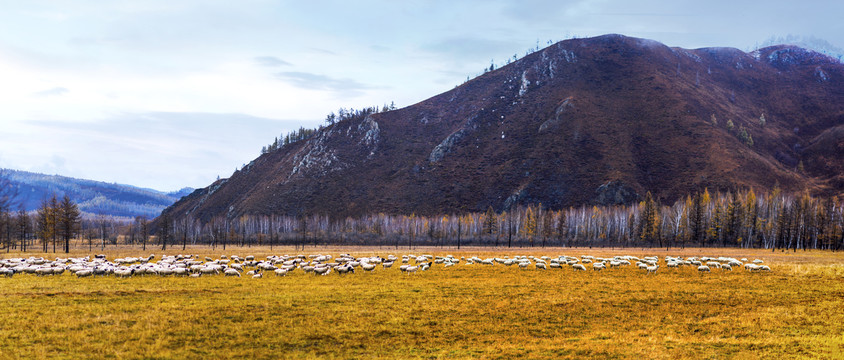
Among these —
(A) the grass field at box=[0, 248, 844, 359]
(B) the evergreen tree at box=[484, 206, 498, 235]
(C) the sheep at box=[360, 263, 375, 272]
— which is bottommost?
Answer: (B) the evergreen tree at box=[484, 206, 498, 235]

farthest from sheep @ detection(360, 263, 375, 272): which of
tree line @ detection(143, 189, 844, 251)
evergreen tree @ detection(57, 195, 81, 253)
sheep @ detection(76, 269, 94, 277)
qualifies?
tree line @ detection(143, 189, 844, 251)

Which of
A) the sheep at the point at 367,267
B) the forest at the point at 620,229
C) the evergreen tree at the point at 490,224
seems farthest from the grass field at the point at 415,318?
the evergreen tree at the point at 490,224

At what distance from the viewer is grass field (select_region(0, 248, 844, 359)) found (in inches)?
739

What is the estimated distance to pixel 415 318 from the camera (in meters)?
24.1

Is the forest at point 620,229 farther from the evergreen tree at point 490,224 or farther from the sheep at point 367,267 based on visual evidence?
the sheep at point 367,267

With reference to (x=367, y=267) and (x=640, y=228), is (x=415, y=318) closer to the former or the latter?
(x=367, y=267)

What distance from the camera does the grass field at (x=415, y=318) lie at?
61.6 ft

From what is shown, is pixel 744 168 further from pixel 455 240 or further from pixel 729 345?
pixel 729 345

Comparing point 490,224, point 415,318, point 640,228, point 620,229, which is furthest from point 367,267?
point 620,229

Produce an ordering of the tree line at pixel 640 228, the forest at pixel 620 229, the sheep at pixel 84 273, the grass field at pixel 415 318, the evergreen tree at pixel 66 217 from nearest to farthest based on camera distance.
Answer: the grass field at pixel 415 318
the sheep at pixel 84 273
the evergreen tree at pixel 66 217
the forest at pixel 620 229
the tree line at pixel 640 228

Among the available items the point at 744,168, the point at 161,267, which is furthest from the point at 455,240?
the point at 744,168

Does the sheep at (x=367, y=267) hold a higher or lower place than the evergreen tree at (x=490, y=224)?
higher

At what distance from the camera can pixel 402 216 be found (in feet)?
618

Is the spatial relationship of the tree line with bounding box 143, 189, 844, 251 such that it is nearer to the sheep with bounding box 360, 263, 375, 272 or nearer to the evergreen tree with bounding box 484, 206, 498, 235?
the evergreen tree with bounding box 484, 206, 498, 235
